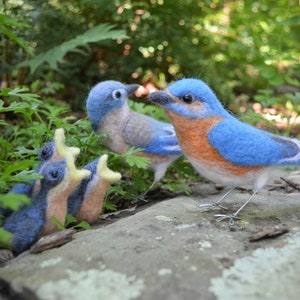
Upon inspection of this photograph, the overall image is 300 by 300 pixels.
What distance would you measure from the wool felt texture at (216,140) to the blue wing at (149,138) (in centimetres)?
43

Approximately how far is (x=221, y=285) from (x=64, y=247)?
69 centimetres

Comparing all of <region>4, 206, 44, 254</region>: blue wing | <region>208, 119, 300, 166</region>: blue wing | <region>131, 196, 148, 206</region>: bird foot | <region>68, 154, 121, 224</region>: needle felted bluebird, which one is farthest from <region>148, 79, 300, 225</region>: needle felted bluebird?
<region>4, 206, 44, 254</region>: blue wing

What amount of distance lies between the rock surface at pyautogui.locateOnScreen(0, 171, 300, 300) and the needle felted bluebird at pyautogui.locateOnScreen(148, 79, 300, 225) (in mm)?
254

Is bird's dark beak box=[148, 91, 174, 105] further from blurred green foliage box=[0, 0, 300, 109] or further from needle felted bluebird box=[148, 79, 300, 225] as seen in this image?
blurred green foliage box=[0, 0, 300, 109]

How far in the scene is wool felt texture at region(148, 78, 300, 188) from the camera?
2174 mm

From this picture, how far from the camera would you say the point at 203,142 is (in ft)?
7.24

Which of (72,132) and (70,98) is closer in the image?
(72,132)

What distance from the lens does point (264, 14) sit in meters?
5.72

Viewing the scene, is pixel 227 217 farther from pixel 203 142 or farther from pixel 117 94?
pixel 117 94

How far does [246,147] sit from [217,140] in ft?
0.47

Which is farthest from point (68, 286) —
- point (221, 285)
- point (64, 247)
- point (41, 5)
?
point (41, 5)

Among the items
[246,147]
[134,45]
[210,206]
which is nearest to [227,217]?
[210,206]

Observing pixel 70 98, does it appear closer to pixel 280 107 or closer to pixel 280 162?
pixel 280 107

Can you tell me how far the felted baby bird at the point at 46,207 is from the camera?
6.49ft
